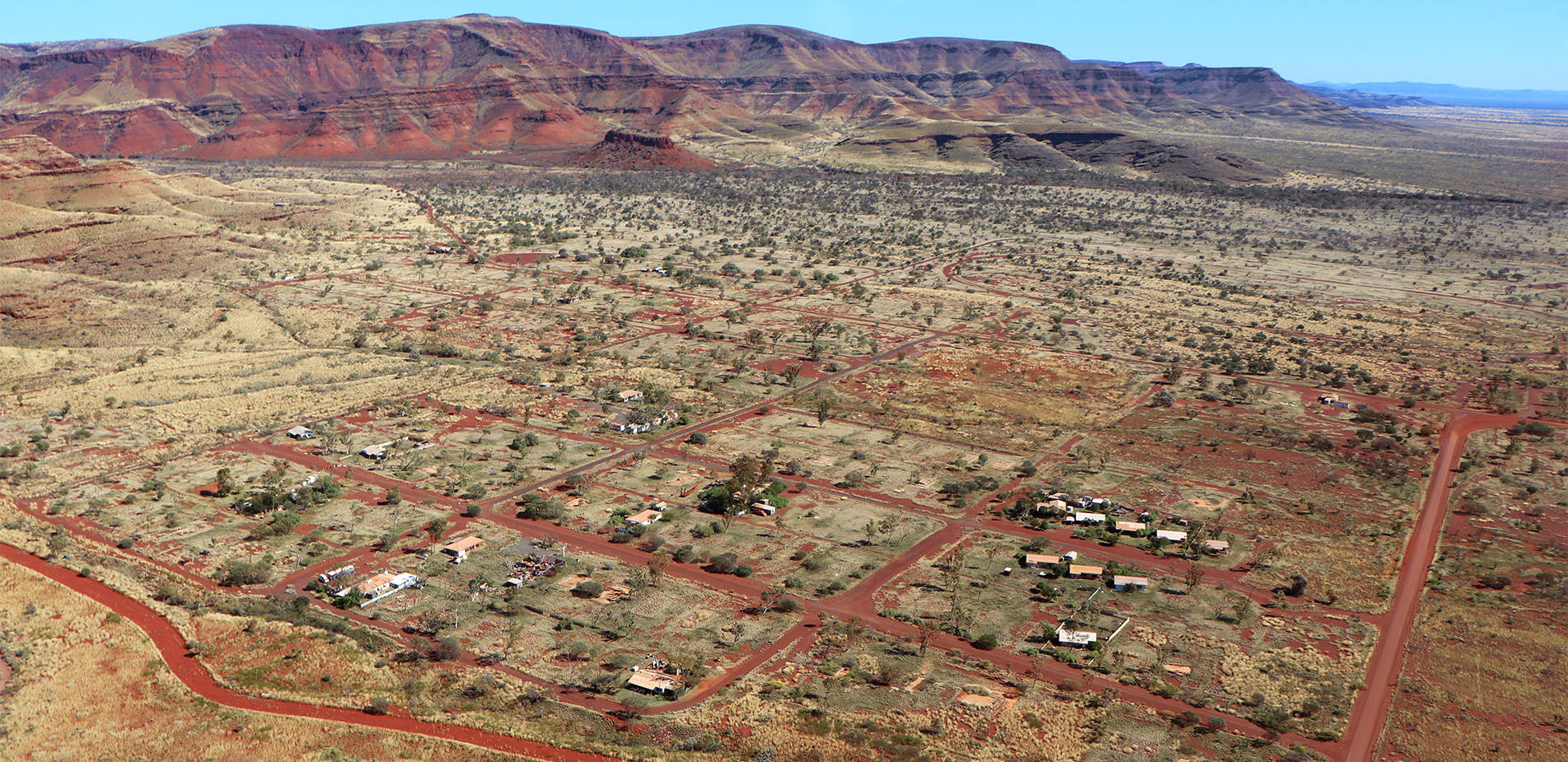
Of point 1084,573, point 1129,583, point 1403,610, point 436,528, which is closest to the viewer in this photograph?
point 1403,610

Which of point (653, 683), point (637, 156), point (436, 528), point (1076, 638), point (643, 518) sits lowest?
point (1076, 638)

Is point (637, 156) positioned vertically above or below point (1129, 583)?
above

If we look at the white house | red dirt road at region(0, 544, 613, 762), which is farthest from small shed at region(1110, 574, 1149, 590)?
red dirt road at region(0, 544, 613, 762)

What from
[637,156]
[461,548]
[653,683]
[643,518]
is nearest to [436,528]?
[461,548]

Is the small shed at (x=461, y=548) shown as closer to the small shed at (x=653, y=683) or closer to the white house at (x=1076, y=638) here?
the small shed at (x=653, y=683)

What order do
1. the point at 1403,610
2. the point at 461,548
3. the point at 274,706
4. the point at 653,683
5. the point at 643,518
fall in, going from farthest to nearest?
the point at 643,518, the point at 461,548, the point at 1403,610, the point at 653,683, the point at 274,706

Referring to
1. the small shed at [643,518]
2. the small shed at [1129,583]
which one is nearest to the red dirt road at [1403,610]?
the small shed at [1129,583]

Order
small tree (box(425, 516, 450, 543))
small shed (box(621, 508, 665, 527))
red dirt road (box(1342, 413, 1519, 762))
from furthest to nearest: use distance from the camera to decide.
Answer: small shed (box(621, 508, 665, 527))
small tree (box(425, 516, 450, 543))
red dirt road (box(1342, 413, 1519, 762))

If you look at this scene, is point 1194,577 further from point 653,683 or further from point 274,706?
point 274,706

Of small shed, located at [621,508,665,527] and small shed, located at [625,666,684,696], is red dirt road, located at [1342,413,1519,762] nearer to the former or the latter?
small shed, located at [625,666,684,696]

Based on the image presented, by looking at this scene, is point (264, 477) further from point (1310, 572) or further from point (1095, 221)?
point (1095, 221)
